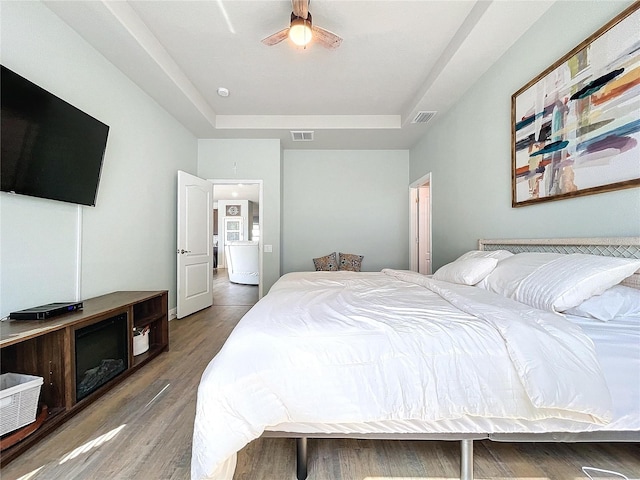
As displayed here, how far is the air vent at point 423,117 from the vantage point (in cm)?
343

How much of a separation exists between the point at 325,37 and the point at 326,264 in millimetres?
3276

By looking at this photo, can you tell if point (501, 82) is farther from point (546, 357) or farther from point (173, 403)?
point (173, 403)

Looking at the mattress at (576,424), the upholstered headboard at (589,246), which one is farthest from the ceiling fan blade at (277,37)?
the mattress at (576,424)

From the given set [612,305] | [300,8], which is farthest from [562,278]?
[300,8]

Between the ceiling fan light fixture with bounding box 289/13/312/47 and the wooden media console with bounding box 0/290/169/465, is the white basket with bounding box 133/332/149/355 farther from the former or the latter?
the ceiling fan light fixture with bounding box 289/13/312/47

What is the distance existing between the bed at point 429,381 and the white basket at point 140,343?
180cm

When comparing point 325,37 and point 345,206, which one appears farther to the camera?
point 345,206

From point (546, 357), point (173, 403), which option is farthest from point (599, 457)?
point (173, 403)

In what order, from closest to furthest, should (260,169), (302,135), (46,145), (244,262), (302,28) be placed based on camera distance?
(46,145) < (302,28) < (302,135) < (260,169) < (244,262)

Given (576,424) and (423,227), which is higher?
(423,227)

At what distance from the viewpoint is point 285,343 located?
1.11 meters

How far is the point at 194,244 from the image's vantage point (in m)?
3.94

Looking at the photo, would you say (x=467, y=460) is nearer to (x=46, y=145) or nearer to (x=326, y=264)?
(x=46, y=145)

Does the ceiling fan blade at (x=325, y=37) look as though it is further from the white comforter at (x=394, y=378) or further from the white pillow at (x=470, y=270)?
the white comforter at (x=394, y=378)
